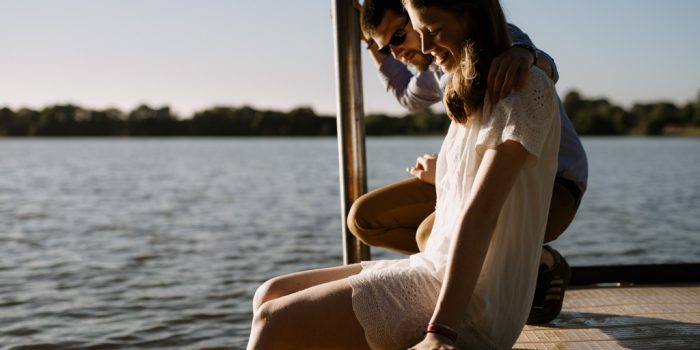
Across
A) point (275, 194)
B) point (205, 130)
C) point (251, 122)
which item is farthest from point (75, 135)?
point (275, 194)

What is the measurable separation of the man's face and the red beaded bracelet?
61.2 inches

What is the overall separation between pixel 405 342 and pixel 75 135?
85971 mm

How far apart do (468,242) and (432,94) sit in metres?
1.75

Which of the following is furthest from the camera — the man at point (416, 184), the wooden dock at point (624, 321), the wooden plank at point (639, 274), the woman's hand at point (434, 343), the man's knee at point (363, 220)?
the wooden plank at point (639, 274)

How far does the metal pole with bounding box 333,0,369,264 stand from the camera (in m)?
3.22

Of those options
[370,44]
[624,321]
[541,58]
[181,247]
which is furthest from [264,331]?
[181,247]

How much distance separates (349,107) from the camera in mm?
3307

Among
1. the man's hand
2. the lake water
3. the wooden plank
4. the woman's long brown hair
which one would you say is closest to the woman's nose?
the woman's long brown hair

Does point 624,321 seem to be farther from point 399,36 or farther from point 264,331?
point 264,331

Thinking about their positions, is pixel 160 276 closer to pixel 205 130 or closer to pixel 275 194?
pixel 275 194

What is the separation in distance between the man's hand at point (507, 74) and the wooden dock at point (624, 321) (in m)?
1.14

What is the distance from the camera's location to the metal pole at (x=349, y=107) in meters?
3.22

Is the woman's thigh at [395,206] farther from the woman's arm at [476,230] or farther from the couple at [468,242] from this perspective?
the woman's arm at [476,230]

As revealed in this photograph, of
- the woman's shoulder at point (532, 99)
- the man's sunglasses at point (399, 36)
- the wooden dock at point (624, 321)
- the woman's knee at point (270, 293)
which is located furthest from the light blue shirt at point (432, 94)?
the woman's knee at point (270, 293)
